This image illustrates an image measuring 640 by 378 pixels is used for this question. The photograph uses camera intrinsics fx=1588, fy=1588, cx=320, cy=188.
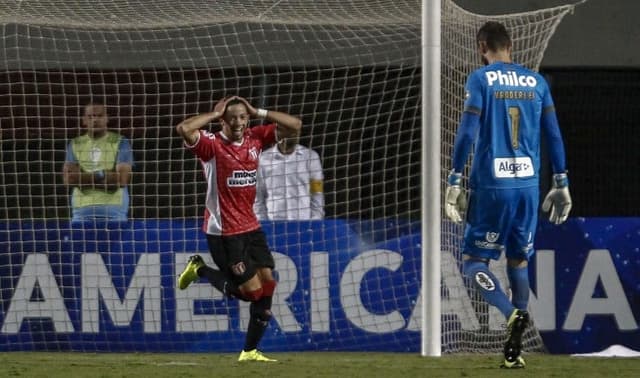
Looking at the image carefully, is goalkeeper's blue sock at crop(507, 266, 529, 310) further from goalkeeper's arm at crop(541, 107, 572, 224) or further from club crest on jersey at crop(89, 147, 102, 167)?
club crest on jersey at crop(89, 147, 102, 167)

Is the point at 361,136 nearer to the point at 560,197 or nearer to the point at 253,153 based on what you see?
the point at 253,153

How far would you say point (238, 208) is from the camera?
34.9 feet

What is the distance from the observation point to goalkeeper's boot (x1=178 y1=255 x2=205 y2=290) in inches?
429

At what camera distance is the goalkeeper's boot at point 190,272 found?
10906 mm

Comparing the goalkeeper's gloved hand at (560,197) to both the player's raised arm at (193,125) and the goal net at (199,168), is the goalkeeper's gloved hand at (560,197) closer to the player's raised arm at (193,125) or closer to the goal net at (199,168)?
the goal net at (199,168)

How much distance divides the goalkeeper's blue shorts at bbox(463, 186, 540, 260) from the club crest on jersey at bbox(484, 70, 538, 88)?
0.61 metres

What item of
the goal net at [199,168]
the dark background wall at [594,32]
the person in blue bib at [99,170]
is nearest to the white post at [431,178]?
the goal net at [199,168]

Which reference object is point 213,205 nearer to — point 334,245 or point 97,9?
point 334,245

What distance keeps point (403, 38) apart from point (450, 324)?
2.73 meters

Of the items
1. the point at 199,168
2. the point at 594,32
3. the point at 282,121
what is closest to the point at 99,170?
Answer: the point at 199,168

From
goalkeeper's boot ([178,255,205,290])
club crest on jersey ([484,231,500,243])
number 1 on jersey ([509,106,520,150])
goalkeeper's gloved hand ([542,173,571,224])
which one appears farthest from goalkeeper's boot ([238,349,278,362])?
number 1 on jersey ([509,106,520,150])

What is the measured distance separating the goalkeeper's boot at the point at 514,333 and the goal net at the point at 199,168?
1546mm

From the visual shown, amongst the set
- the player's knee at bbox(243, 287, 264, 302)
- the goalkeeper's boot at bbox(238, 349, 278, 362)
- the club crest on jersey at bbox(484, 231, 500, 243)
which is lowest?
the goalkeeper's boot at bbox(238, 349, 278, 362)

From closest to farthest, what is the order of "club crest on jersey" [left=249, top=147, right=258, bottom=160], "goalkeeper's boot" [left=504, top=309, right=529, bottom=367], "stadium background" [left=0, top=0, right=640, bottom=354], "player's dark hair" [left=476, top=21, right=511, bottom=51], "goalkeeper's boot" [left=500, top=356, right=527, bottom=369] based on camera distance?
"goalkeeper's boot" [left=504, top=309, right=529, bottom=367]
"goalkeeper's boot" [left=500, top=356, right=527, bottom=369]
"player's dark hair" [left=476, top=21, right=511, bottom=51]
"club crest on jersey" [left=249, top=147, right=258, bottom=160]
"stadium background" [left=0, top=0, right=640, bottom=354]
